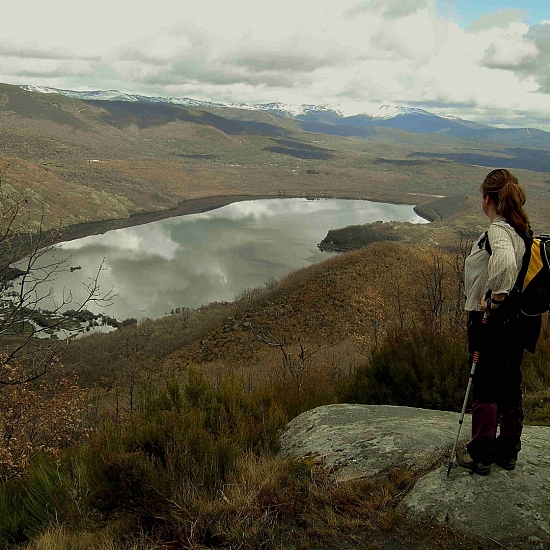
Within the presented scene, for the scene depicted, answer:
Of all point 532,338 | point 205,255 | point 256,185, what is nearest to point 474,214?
point 205,255

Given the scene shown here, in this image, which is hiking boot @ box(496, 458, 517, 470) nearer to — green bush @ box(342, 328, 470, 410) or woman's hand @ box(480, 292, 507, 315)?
woman's hand @ box(480, 292, 507, 315)

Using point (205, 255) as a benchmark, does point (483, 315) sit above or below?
above

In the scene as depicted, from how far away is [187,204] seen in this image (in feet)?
447

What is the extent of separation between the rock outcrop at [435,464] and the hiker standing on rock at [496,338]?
0.60ft

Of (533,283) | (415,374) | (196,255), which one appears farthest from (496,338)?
(196,255)

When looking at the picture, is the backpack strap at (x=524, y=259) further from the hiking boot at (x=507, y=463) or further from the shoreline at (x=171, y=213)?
the shoreline at (x=171, y=213)

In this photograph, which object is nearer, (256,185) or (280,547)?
(280,547)

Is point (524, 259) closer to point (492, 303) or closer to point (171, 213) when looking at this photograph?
Result: point (492, 303)

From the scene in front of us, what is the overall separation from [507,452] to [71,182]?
442 ft

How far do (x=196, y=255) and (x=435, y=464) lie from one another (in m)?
67.3

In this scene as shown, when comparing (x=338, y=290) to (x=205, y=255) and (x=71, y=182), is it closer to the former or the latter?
(x=205, y=255)

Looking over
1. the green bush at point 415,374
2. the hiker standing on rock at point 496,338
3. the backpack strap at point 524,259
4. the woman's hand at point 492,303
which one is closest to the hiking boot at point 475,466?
the hiker standing on rock at point 496,338

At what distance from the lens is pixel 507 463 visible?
319 centimetres

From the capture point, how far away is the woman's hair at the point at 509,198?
10.1ft
